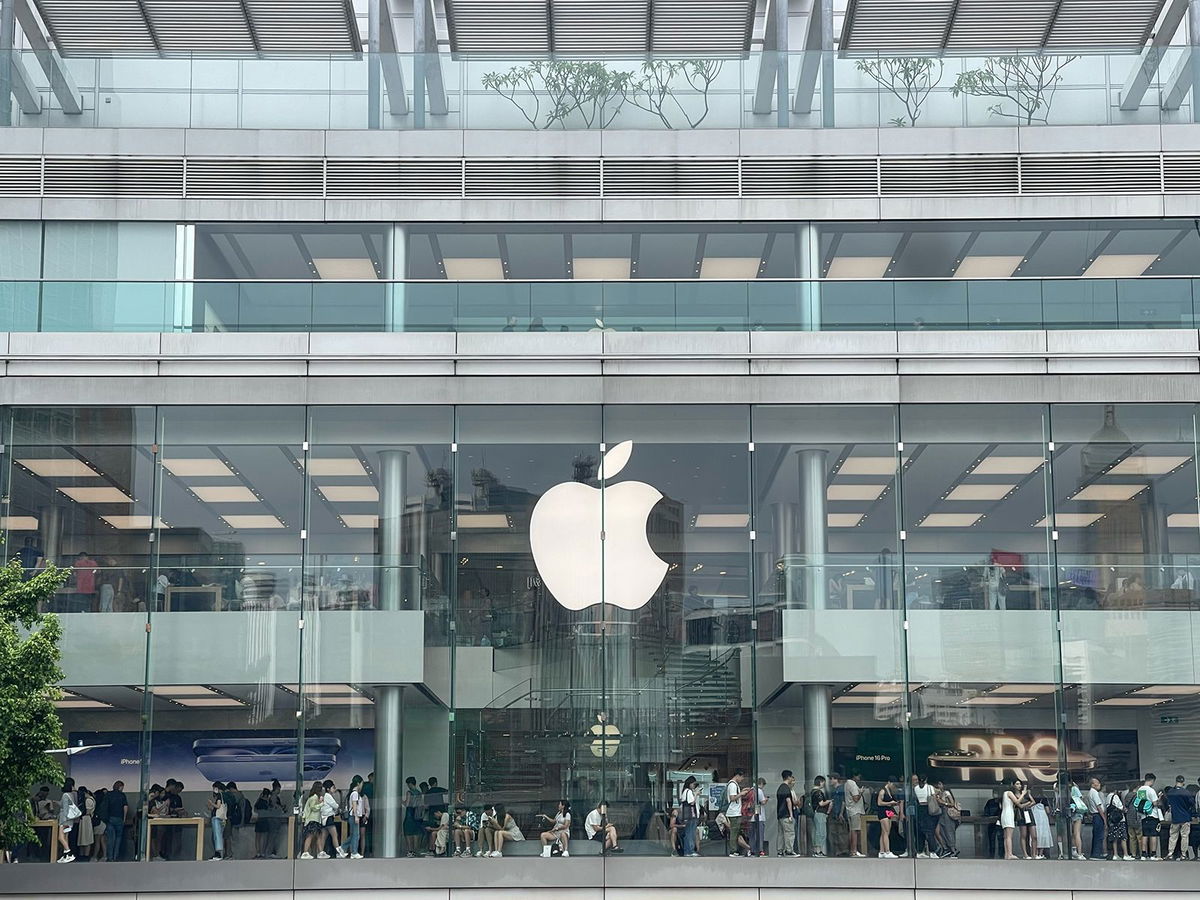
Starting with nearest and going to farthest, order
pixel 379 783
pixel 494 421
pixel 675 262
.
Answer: pixel 379 783, pixel 494 421, pixel 675 262

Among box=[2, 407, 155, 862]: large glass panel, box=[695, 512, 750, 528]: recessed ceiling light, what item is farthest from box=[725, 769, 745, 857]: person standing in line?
box=[2, 407, 155, 862]: large glass panel

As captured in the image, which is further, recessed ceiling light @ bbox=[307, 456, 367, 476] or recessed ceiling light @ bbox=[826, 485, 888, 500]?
recessed ceiling light @ bbox=[307, 456, 367, 476]

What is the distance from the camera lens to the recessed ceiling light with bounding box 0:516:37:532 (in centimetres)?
2212

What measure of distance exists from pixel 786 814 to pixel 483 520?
6.17 metres

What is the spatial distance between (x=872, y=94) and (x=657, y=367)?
6178 mm

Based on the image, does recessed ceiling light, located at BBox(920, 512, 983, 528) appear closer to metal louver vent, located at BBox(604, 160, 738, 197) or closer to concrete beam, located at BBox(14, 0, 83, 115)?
metal louver vent, located at BBox(604, 160, 738, 197)

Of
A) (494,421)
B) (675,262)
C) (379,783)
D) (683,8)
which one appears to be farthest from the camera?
(683,8)

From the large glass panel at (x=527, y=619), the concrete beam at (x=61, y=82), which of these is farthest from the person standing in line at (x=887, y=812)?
the concrete beam at (x=61, y=82)

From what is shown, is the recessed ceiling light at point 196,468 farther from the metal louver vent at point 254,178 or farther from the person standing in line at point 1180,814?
the person standing in line at point 1180,814

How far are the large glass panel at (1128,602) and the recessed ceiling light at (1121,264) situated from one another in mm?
2282

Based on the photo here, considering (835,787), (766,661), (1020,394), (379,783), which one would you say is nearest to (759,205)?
(1020,394)

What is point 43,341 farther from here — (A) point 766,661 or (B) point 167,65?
(A) point 766,661

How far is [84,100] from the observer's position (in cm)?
2444

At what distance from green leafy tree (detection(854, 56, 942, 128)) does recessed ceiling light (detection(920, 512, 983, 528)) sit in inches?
271
